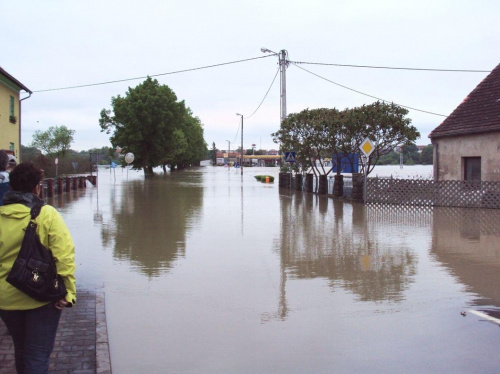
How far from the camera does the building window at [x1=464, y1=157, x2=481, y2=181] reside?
853 inches

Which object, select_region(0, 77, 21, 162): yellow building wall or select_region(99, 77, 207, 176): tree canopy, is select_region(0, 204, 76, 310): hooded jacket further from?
select_region(99, 77, 207, 176): tree canopy

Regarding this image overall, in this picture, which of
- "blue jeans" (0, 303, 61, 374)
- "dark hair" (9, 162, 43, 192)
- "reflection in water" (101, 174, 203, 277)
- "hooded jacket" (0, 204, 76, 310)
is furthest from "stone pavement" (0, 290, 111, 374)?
"reflection in water" (101, 174, 203, 277)

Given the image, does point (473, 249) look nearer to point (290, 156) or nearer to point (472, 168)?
point (472, 168)

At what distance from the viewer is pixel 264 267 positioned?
899 centimetres

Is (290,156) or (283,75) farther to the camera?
(283,75)

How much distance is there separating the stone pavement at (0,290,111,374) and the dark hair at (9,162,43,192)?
1599mm

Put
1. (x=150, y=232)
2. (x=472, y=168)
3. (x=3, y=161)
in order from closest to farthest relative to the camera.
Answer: (x=3, y=161)
(x=150, y=232)
(x=472, y=168)

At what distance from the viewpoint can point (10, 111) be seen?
90.7ft

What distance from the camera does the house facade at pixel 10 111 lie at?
1006 inches

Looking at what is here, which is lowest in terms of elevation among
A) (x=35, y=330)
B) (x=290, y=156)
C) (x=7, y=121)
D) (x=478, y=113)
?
(x=35, y=330)

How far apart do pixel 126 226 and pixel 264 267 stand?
6433 millimetres

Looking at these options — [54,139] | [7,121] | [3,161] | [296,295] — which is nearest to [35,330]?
[3,161]

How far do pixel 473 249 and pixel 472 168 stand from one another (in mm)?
12276

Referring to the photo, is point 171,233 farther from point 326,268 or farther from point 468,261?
point 468,261
